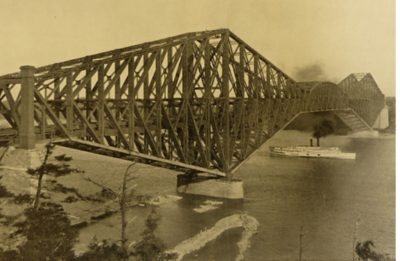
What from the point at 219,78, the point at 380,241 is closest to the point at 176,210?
the point at 219,78

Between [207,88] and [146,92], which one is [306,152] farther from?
[146,92]

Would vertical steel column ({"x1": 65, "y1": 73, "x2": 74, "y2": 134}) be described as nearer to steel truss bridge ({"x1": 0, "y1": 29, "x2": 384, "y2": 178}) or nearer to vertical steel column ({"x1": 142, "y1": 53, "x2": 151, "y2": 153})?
steel truss bridge ({"x1": 0, "y1": 29, "x2": 384, "y2": 178})

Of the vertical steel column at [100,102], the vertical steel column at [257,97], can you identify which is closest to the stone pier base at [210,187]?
the vertical steel column at [257,97]

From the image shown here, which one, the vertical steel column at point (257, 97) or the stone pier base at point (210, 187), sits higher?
the vertical steel column at point (257, 97)

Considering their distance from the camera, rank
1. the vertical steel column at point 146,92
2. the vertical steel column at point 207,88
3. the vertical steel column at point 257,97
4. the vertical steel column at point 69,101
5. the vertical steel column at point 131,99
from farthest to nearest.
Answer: the vertical steel column at point 257,97
the vertical steel column at point 207,88
the vertical steel column at point 146,92
the vertical steel column at point 131,99
the vertical steel column at point 69,101

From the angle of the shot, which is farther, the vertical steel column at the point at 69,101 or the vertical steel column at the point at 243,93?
the vertical steel column at the point at 243,93

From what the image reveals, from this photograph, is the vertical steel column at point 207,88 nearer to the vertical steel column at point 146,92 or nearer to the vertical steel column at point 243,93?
the vertical steel column at point 243,93

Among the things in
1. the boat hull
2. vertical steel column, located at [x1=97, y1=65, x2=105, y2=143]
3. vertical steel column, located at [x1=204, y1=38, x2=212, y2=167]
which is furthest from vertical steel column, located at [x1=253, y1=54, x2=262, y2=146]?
the boat hull
